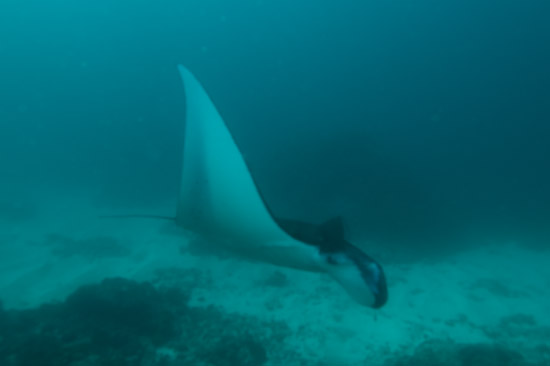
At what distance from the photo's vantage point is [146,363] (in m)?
5.19

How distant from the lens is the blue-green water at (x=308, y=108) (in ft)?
50.0

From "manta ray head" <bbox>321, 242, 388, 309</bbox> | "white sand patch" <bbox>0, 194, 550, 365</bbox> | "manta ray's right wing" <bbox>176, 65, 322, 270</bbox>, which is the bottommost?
"white sand patch" <bbox>0, 194, 550, 365</bbox>

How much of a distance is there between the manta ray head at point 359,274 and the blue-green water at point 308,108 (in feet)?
15.2

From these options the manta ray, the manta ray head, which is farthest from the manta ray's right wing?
the manta ray head

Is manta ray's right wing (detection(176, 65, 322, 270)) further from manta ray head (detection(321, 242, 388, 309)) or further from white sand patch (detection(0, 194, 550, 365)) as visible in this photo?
white sand patch (detection(0, 194, 550, 365))

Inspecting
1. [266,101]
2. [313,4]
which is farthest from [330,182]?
[313,4]

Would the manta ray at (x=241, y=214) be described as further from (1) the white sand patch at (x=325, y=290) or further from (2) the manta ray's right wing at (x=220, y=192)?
(1) the white sand patch at (x=325, y=290)

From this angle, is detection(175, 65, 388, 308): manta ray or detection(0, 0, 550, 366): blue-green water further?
detection(0, 0, 550, 366): blue-green water

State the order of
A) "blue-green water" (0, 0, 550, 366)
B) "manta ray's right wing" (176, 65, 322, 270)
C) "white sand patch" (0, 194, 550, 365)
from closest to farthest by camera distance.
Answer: "manta ray's right wing" (176, 65, 322, 270) → "white sand patch" (0, 194, 550, 365) → "blue-green water" (0, 0, 550, 366)

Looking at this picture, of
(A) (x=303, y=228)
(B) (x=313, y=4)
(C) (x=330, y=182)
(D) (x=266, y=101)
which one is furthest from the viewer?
(B) (x=313, y=4)

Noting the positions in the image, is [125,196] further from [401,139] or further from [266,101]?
[266,101]

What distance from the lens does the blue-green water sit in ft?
50.0

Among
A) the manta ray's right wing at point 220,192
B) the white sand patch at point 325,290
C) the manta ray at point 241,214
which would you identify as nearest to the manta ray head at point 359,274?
the manta ray at point 241,214

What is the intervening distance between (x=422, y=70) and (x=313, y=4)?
97.3 feet
